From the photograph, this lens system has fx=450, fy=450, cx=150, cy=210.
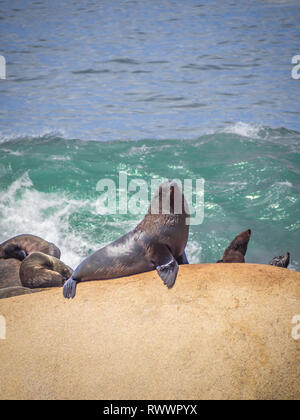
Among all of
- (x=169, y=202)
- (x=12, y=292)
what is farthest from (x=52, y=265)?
(x=169, y=202)

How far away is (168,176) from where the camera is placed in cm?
1126

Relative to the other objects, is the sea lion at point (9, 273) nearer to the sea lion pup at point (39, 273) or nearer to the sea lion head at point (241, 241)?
the sea lion pup at point (39, 273)

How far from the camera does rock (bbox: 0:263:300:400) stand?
2.82 metres

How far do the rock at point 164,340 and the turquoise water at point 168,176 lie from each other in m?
4.93

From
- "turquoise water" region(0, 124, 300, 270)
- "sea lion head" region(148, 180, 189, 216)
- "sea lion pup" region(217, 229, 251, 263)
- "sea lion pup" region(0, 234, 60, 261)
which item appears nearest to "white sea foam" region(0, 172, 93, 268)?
"turquoise water" region(0, 124, 300, 270)

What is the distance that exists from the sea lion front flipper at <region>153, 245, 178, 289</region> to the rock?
→ 67 mm

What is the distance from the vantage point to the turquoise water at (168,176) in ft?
30.1

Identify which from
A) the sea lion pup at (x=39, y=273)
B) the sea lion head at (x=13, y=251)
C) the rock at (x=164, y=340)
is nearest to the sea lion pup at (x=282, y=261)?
the rock at (x=164, y=340)

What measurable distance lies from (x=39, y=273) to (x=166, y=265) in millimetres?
1941

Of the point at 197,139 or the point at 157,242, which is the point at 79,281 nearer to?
the point at 157,242

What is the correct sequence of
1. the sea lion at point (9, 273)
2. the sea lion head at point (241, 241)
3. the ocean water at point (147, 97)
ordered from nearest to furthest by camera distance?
the sea lion head at point (241, 241)
the sea lion at point (9, 273)
the ocean water at point (147, 97)

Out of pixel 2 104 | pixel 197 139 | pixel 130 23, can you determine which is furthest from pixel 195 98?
pixel 2 104

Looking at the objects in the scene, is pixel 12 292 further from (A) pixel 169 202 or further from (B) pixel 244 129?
(B) pixel 244 129
